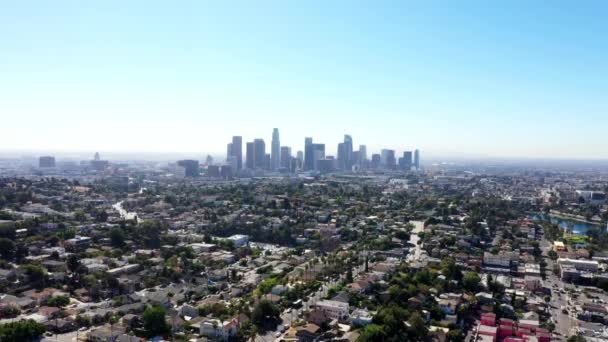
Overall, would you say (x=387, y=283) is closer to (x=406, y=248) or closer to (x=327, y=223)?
(x=406, y=248)

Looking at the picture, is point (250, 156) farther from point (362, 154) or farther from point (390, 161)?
point (390, 161)

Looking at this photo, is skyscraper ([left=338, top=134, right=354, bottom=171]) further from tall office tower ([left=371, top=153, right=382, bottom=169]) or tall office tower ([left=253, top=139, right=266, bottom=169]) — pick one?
tall office tower ([left=253, top=139, right=266, bottom=169])

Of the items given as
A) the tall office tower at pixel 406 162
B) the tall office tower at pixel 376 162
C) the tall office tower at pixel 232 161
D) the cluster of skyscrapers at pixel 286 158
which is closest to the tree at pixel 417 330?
the cluster of skyscrapers at pixel 286 158

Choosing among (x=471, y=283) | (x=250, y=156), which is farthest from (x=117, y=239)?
(x=250, y=156)

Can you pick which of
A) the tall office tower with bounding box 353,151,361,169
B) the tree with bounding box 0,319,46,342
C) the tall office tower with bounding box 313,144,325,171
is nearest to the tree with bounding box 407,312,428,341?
the tree with bounding box 0,319,46,342

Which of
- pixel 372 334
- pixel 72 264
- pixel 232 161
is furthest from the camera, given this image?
pixel 232 161

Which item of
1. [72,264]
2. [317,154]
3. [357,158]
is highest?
[317,154]
